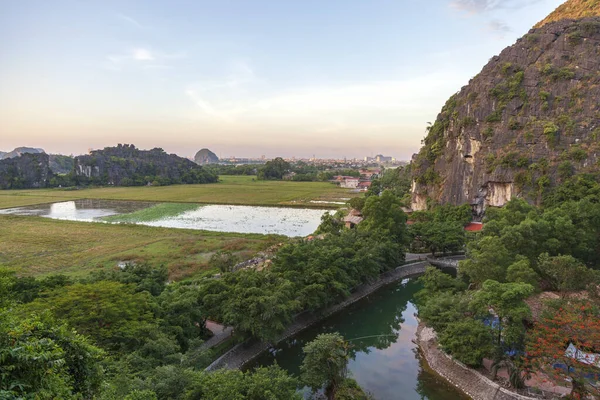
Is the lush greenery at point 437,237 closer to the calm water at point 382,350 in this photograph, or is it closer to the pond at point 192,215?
the calm water at point 382,350

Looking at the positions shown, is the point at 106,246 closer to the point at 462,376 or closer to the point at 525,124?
the point at 462,376

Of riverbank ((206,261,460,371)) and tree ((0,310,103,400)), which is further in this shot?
riverbank ((206,261,460,371))

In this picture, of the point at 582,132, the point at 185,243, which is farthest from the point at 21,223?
the point at 582,132

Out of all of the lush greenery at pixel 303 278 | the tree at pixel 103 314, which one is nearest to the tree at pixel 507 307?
the lush greenery at pixel 303 278

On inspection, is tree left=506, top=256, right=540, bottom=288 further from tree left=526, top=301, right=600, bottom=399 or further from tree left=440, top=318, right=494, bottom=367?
tree left=440, top=318, right=494, bottom=367

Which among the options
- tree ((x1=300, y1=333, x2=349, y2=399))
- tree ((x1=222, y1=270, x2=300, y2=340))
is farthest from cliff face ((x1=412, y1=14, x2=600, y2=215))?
tree ((x1=300, y1=333, x2=349, y2=399))

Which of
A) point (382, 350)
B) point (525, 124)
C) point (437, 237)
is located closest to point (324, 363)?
point (382, 350)

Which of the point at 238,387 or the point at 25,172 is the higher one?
the point at 25,172
